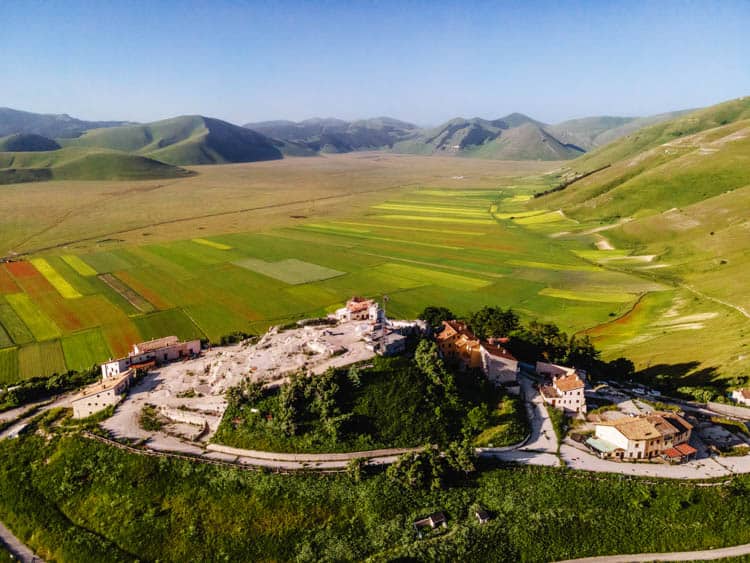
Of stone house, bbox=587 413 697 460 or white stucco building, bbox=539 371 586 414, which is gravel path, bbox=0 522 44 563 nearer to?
stone house, bbox=587 413 697 460

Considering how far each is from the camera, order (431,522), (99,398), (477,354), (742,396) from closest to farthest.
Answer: (431,522) < (99,398) < (742,396) < (477,354)

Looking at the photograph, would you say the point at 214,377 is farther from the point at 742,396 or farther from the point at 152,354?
the point at 742,396

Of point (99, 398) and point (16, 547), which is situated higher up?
point (99, 398)

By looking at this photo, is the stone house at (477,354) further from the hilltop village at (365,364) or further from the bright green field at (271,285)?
the bright green field at (271,285)

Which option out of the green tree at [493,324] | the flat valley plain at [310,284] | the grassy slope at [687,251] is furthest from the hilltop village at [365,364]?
the grassy slope at [687,251]

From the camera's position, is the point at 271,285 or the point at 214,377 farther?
the point at 271,285

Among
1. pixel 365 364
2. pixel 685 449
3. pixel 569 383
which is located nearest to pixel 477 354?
pixel 569 383

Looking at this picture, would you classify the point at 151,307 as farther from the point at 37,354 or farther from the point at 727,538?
the point at 727,538

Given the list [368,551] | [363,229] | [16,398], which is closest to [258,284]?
[16,398]
